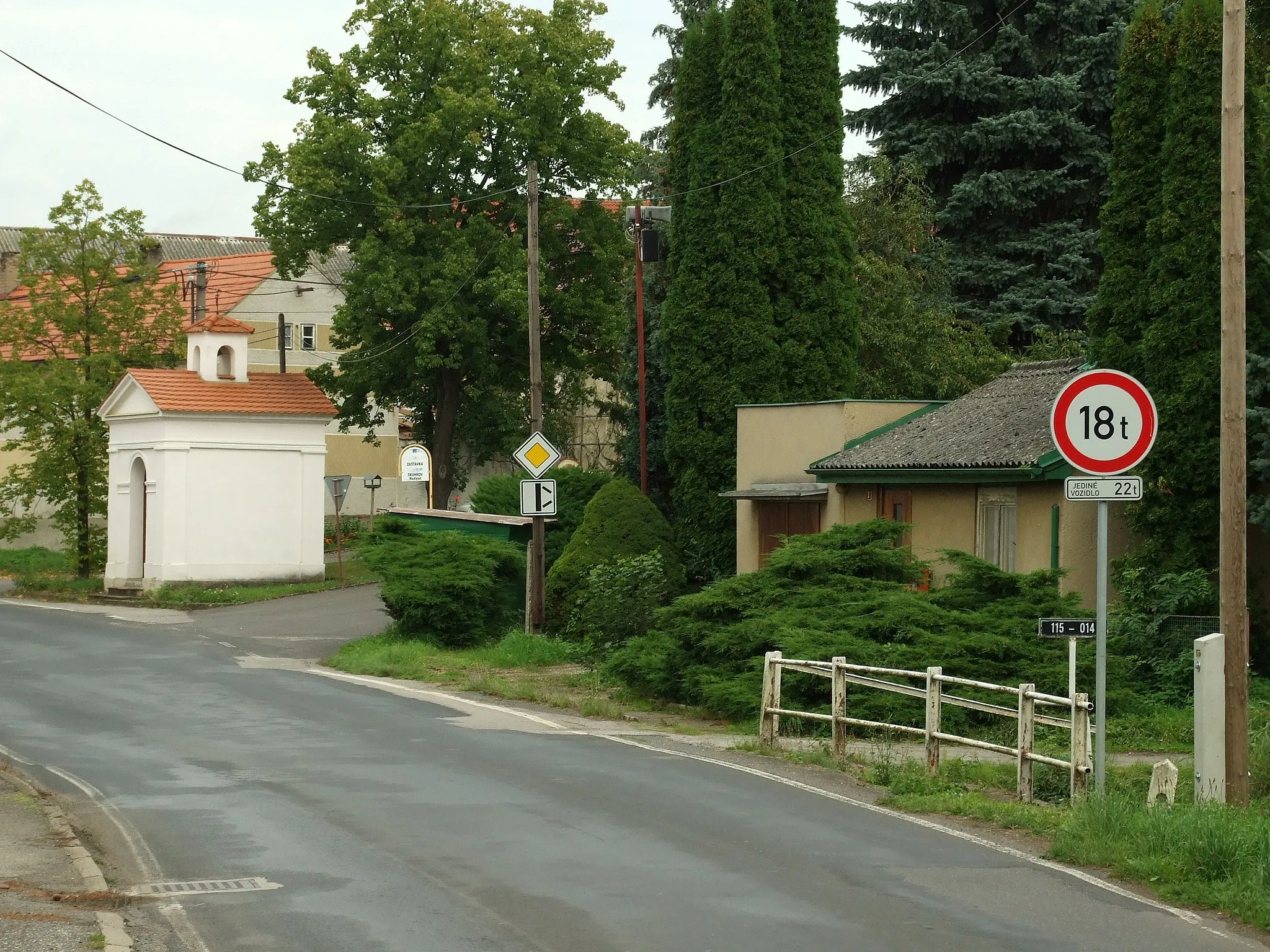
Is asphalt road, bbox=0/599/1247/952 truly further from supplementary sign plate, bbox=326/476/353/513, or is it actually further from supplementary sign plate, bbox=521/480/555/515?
supplementary sign plate, bbox=326/476/353/513

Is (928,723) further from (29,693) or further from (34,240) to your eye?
(34,240)

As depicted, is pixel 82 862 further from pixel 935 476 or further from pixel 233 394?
pixel 233 394

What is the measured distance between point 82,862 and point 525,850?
117 inches

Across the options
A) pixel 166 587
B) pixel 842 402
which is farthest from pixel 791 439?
pixel 166 587

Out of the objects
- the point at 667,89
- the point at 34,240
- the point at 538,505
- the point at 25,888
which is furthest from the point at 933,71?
the point at 25,888

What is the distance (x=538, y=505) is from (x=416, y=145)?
21.3 m

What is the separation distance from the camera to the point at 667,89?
2103 inches

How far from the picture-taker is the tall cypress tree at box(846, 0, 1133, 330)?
132 feet

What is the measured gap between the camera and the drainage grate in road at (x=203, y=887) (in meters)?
10.2

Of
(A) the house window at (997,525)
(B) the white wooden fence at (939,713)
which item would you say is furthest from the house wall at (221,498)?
(B) the white wooden fence at (939,713)

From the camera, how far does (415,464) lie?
142ft

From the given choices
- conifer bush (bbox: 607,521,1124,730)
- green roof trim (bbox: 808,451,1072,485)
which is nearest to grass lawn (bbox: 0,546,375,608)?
green roof trim (bbox: 808,451,1072,485)

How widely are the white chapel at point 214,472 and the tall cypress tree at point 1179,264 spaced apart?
A: 26.8m

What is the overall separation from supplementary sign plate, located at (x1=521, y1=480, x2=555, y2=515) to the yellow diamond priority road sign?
50 cm
